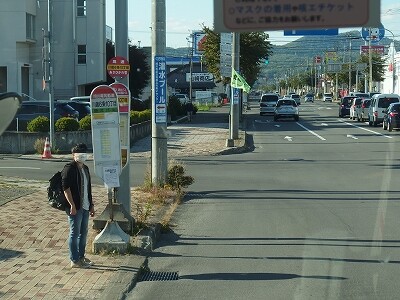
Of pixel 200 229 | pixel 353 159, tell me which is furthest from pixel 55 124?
pixel 200 229

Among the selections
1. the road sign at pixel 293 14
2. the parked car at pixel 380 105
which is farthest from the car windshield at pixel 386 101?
the road sign at pixel 293 14

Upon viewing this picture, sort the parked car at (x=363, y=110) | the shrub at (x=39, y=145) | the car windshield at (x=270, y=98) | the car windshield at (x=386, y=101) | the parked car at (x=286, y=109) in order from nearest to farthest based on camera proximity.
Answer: the shrub at (x=39, y=145) → the car windshield at (x=386, y=101) → the parked car at (x=363, y=110) → the parked car at (x=286, y=109) → the car windshield at (x=270, y=98)

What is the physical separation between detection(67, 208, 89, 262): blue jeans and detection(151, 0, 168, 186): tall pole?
585 cm

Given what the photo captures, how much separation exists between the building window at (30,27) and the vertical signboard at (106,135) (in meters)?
40.6

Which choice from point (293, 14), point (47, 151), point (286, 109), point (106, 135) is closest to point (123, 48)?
point (106, 135)

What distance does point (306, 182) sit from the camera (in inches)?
725

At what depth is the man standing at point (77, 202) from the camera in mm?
9023

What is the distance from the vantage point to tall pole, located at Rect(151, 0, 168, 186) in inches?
581

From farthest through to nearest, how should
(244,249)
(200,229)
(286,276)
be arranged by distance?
1. (200,229)
2. (244,249)
3. (286,276)

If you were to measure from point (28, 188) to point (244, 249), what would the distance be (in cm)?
736

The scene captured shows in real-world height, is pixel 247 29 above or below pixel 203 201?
above

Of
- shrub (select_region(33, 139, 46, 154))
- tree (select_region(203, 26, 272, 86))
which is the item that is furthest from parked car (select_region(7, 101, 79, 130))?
tree (select_region(203, 26, 272, 86))

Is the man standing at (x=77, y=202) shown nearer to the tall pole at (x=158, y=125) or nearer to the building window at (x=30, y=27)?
the tall pole at (x=158, y=125)

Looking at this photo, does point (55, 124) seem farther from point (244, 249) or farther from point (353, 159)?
point (244, 249)
